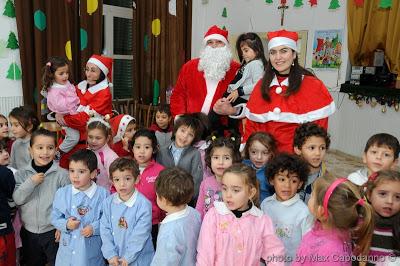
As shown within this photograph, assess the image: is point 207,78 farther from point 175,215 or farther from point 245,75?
point 175,215

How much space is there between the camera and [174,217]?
1.86 m

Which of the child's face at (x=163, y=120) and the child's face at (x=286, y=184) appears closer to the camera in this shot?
the child's face at (x=286, y=184)

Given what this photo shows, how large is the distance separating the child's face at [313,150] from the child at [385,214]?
529 millimetres

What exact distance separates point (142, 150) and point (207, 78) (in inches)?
45.8

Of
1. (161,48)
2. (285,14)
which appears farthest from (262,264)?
(285,14)

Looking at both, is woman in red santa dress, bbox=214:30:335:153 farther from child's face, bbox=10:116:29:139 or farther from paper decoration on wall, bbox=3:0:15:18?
paper decoration on wall, bbox=3:0:15:18

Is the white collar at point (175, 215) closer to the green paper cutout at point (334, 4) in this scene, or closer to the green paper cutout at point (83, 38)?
the green paper cutout at point (83, 38)

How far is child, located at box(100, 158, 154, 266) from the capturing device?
6.90ft

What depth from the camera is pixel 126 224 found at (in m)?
2.13

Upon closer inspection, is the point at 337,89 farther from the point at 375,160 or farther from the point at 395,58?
the point at 375,160

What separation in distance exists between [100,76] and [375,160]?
2.38 metres

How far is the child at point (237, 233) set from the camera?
5.82ft

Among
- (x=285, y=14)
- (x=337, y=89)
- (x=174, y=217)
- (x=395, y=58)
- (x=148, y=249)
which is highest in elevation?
(x=285, y=14)

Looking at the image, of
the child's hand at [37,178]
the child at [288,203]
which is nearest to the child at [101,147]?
the child's hand at [37,178]
